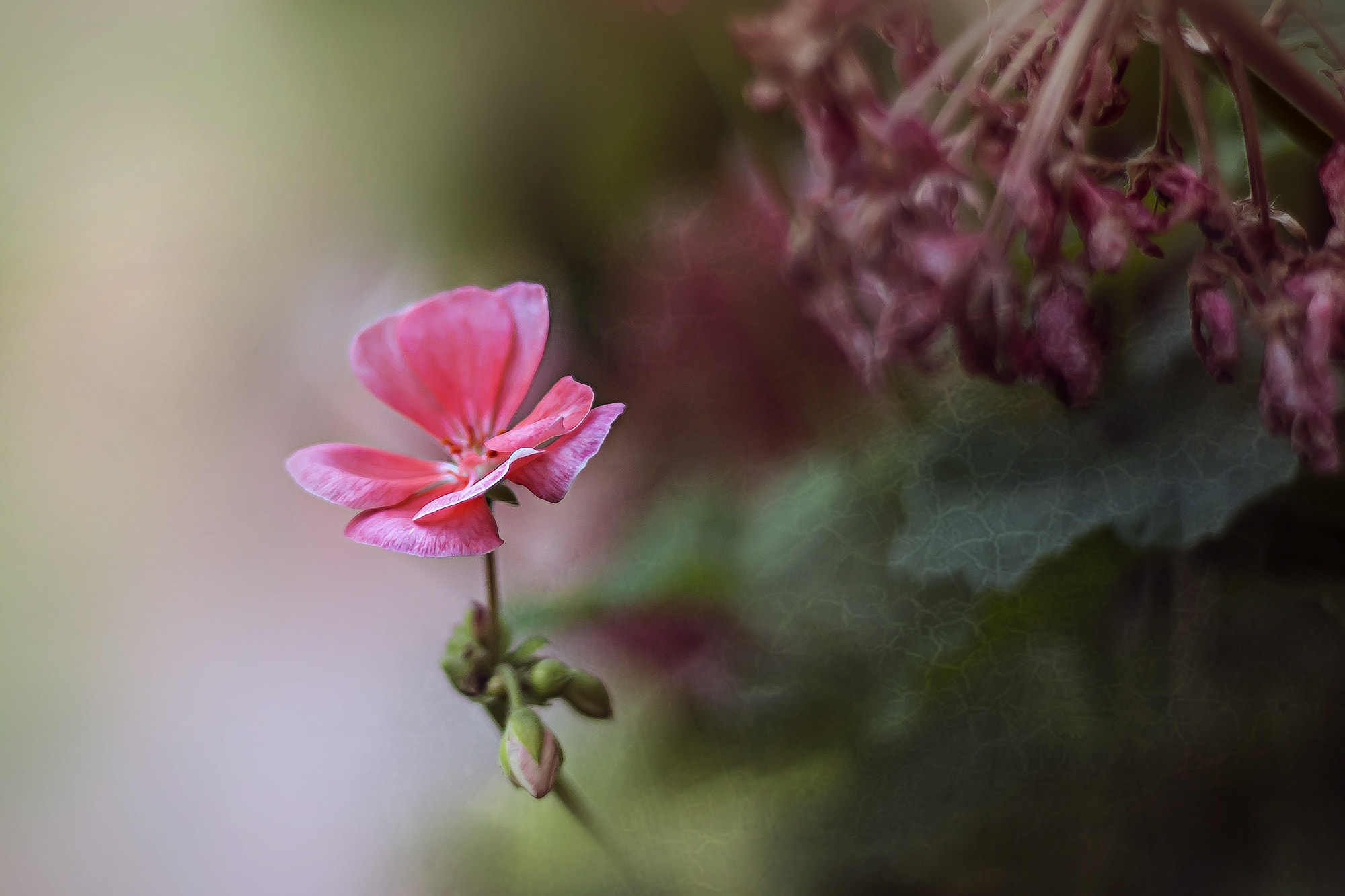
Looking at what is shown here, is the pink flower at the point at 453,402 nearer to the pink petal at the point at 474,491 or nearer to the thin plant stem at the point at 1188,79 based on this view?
the pink petal at the point at 474,491

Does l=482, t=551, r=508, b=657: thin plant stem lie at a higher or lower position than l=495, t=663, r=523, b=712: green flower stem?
higher

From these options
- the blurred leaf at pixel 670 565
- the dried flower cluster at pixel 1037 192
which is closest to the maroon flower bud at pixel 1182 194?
the dried flower cluster at pixel 1037 192

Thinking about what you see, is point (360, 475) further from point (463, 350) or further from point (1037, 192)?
point (1037, 192)

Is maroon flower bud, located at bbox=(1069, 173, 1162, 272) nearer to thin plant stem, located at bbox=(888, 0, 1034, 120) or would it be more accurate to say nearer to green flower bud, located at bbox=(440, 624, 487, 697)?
thin plant stem, located at bbox=(888, 0, 1034, 120)

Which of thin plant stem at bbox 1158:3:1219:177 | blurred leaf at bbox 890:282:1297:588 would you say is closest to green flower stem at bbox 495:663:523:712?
blurred leaf at bbox 890:282:1297:588

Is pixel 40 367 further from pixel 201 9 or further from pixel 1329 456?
pixel 1329 456

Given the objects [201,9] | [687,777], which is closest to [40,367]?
[201,9]

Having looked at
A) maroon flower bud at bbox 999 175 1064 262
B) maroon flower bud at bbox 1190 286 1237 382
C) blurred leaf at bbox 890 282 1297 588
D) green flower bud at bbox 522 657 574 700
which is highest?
maroon flower bud at bbox 999 175 1064 262
